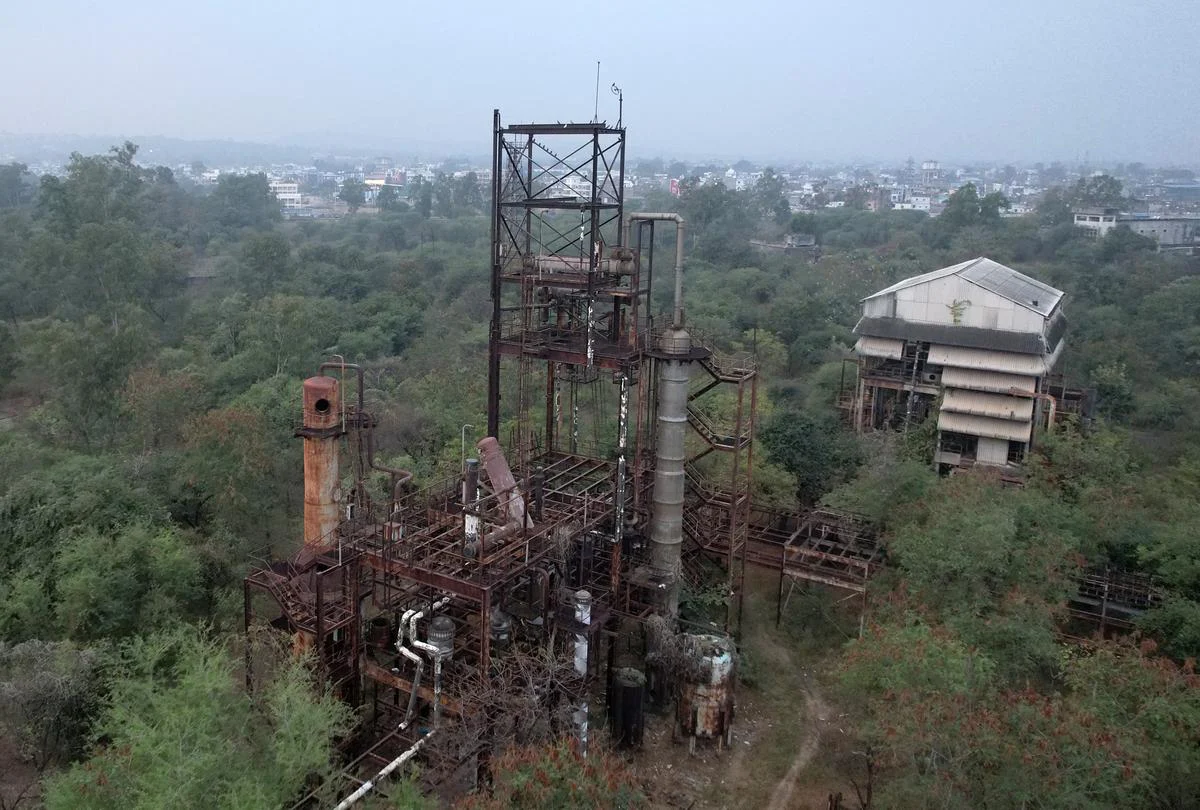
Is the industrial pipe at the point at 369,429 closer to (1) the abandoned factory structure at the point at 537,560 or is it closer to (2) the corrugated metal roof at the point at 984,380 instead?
(1) the abandoned factory structure at the point at 537,560

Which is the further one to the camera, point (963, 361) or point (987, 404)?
point (963, 361)

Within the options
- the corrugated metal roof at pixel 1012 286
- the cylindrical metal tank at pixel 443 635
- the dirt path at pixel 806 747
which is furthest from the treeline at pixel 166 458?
the corrugated metal roof at pixel 1012 286

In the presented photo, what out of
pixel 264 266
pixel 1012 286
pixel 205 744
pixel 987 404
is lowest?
pixel 205 744

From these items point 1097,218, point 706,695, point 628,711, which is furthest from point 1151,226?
point 628,711

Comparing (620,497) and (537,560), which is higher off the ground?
(620,497)

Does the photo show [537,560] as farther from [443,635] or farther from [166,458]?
[166,458]

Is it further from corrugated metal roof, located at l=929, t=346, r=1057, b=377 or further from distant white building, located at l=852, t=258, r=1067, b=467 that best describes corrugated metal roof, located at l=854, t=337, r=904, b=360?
corrugated metal roof, located at l=929, t=346, r=1057, b=377

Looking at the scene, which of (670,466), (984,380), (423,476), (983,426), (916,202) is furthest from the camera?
(916,202)
